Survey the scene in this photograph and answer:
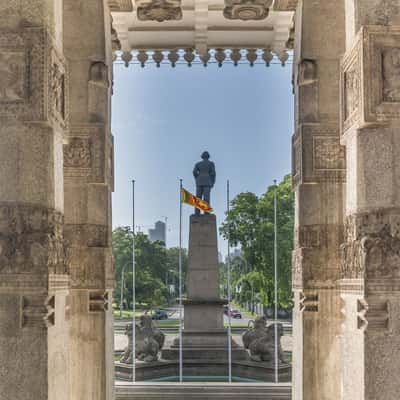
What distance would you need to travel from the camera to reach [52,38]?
7.74 m

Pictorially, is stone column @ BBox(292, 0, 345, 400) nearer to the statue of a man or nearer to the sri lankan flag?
the sri lankan flag

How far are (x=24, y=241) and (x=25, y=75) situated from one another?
1.72 m

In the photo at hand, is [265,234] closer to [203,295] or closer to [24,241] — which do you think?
[203,295]

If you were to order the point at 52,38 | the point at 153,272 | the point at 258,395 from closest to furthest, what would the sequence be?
1. the point at 52,38
2. the point at 258,395
3. the point at 153,272

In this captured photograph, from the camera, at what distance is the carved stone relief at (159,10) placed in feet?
51.7

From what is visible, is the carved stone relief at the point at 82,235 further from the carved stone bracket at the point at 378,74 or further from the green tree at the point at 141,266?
the green tree at the point at 141,266

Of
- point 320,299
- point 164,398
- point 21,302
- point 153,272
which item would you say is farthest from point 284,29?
point 153,272

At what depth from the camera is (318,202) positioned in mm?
12250

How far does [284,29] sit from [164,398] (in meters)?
9.60

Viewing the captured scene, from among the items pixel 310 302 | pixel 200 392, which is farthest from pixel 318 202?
pixel 200 392

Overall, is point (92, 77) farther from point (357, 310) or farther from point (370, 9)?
point (357, 310)

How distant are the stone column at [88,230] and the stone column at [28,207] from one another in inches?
180

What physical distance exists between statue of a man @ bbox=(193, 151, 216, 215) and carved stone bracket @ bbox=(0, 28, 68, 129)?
82.1 feet

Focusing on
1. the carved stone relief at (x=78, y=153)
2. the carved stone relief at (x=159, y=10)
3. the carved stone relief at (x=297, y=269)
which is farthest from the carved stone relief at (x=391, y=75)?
the carved stone relief at (x=159, y=10)
